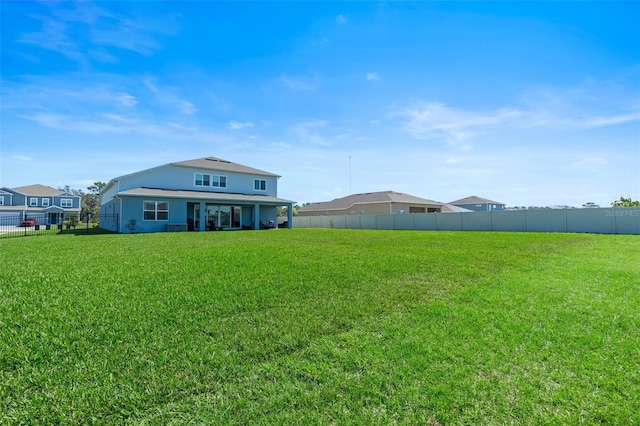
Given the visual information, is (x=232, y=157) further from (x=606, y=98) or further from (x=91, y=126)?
(x=606, y=98)

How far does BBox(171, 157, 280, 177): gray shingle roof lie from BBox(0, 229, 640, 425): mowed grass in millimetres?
Result: 18533

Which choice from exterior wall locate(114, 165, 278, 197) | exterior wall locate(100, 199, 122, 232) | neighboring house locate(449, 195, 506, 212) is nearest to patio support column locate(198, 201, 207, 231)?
exterior wall locate(114, 165, 278, 197)

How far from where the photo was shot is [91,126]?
619 inches

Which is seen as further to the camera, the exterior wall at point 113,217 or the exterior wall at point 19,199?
the exterior wall at point 19,199

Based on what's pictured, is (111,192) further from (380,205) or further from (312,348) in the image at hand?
(380,205)

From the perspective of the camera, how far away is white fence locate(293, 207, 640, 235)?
19.7 metres

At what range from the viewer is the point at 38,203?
43.8 m

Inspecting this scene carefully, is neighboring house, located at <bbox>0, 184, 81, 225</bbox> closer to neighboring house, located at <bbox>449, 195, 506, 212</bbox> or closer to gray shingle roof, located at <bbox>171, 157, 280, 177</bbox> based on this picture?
gray shingle roof, located at <bbox>171, 157, 280, 177</bbox>

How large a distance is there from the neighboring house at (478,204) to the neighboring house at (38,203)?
61.5 m

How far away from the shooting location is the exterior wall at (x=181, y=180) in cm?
2128

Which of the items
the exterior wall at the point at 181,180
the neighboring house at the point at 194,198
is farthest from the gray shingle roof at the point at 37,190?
the exterior wall at the point at 181,180

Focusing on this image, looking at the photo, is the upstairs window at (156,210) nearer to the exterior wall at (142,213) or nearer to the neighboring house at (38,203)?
the exterior wall at (142,213)

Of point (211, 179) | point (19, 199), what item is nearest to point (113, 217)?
point (211, 179)

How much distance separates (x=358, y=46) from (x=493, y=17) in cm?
484
